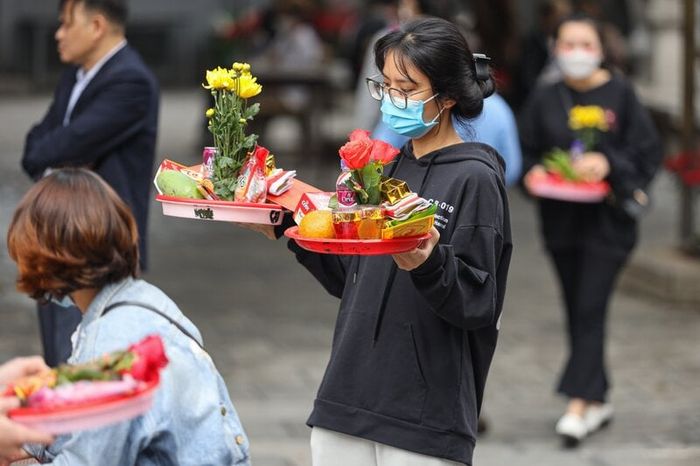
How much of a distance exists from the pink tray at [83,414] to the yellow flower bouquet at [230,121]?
1.02 meters

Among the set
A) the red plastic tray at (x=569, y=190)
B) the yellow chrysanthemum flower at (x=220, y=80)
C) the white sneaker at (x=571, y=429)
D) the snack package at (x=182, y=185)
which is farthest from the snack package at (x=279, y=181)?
the white sneaker at (x=571, y=429)

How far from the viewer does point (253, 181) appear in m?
3.65

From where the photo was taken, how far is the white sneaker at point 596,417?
679 centimetres

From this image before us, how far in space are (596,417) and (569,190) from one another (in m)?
1.10

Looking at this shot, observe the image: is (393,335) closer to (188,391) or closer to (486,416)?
(188,391)

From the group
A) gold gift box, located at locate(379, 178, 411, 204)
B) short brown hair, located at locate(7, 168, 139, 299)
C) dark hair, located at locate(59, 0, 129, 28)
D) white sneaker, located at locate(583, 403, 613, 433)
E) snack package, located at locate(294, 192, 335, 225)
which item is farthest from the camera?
white sneaker, located at locate(583, 403, 613, 433)

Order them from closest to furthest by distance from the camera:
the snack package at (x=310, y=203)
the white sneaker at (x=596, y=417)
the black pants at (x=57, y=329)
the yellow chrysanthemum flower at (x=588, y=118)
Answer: the snack package at (x=310, y=203)
the black pants at (x=57, y=329)
the yellow chrysanthemum flower at (x=588, y=118)
the white sneaker at (x=596, y=417)

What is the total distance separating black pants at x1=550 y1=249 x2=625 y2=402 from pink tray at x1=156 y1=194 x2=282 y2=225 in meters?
3.31

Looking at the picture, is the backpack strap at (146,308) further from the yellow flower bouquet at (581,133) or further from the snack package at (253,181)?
the yellow flower bouquet at (581,133)

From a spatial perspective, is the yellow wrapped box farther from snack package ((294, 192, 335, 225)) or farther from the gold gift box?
snack package ((294, 192, 335, 225))

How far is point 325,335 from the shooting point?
873cm

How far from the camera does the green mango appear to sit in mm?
3682

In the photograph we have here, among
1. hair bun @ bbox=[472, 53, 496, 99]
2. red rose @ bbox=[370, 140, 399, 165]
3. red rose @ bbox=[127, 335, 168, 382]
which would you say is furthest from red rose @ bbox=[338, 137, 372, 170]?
red rose @ bbox=[127, 335, 168, 382]

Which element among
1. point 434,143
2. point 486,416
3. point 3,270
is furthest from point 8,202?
point 434,143
